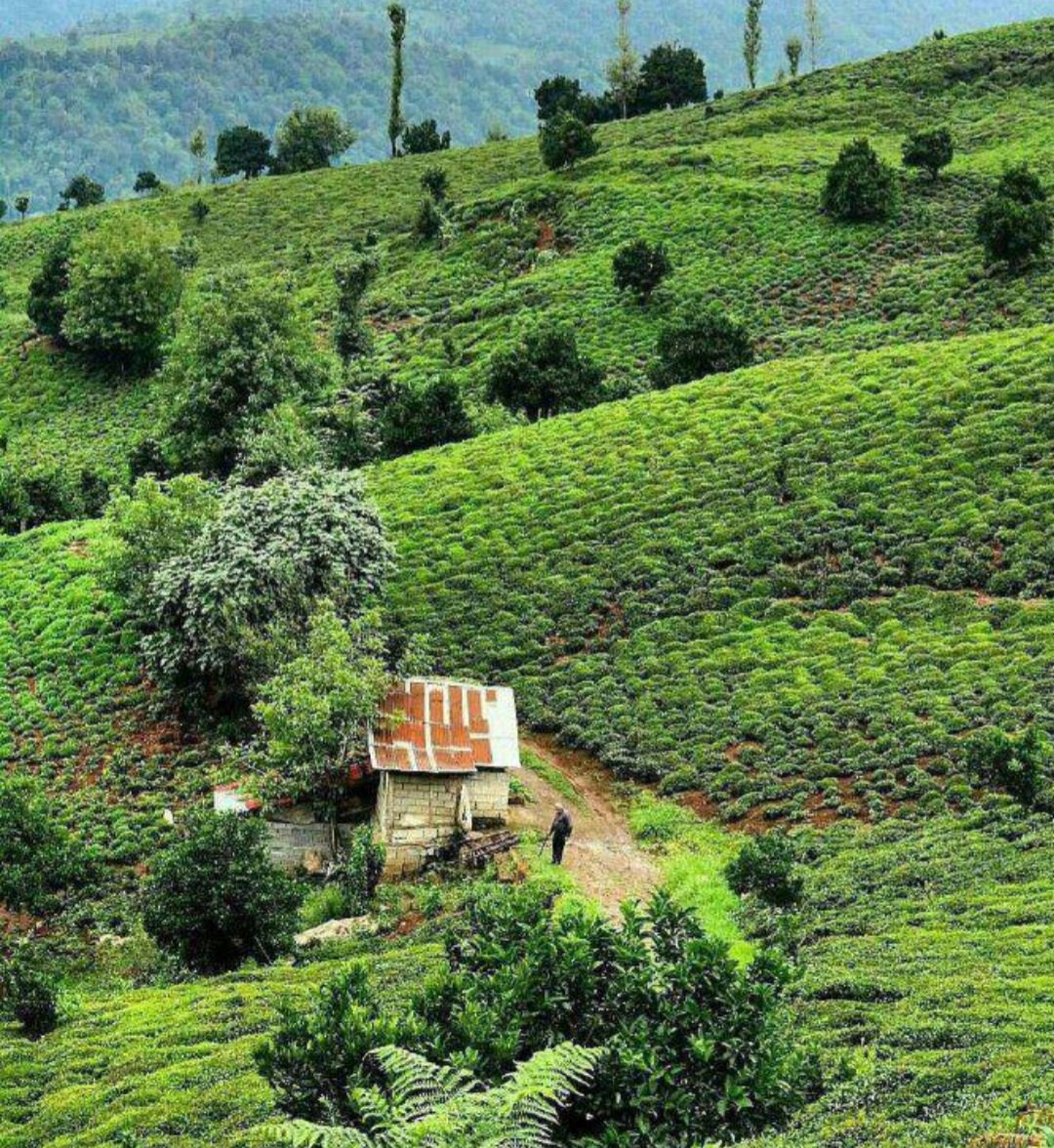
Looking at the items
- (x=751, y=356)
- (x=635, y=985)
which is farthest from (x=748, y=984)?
(x=751, y=356)

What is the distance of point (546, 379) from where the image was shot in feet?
191

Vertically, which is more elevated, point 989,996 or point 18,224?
point 18,224

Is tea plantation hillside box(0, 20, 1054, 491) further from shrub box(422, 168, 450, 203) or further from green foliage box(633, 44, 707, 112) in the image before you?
green foliage box(633, 44, 707, 112)

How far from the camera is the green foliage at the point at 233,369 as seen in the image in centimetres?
5188

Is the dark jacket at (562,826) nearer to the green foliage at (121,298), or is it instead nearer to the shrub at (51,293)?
the green foliage at (121,298)

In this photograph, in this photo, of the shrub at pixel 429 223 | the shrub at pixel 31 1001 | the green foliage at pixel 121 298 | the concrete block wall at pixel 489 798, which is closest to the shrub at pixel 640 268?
the shrub at pixel 429 223

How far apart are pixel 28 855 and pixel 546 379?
34.1 m

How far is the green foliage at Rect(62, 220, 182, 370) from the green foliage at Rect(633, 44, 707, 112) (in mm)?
48659

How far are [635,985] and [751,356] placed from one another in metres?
48.9

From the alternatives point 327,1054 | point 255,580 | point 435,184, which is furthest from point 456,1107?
point 435,184

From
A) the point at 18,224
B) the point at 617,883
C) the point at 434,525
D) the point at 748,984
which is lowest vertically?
the point at 617,883

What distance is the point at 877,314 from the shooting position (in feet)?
217

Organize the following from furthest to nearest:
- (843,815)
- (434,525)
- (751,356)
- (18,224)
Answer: (18,224), (751,356), (434,525), (843,815)

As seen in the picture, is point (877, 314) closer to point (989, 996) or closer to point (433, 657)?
point (433, 657)
